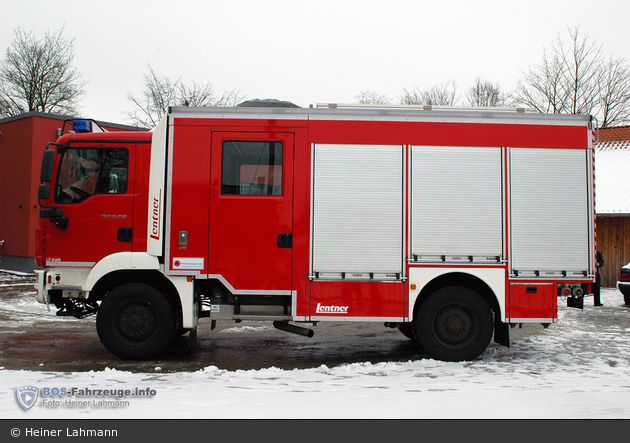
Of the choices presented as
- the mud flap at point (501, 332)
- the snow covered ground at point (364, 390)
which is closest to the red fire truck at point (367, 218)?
the mud flap at point (501, 332)

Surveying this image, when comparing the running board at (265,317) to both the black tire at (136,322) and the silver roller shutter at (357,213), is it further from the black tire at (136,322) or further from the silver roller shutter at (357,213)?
the black tire at (136,322)

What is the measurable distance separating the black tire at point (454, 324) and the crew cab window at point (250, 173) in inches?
98.6

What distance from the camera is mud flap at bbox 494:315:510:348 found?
20.4 feet

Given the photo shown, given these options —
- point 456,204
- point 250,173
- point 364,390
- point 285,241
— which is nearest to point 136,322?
point 285,241

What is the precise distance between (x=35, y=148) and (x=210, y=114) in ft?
49.9

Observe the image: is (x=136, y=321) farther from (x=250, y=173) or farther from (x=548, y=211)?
(x=548, y=211)

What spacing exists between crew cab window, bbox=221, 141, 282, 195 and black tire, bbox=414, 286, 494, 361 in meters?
2.50

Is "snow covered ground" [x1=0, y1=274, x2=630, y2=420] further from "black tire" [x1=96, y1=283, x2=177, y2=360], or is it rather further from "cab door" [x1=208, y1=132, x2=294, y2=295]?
"cab door" [x1=208, y1=132, x2=294, y2=295]

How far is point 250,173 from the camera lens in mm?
6074

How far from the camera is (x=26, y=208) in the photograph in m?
18.0

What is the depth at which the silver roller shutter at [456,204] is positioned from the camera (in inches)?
237

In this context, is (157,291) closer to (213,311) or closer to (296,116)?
(213,311)

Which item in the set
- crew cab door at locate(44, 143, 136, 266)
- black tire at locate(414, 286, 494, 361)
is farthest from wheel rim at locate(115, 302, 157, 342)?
black tire at locate(414, 286, 494, 361)

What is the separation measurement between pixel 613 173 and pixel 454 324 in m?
16.0
